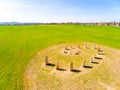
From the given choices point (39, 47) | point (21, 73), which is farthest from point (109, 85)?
point (39, 47)

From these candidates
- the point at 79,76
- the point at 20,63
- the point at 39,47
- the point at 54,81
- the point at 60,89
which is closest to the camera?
the point at 60,89

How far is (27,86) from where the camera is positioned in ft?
71.5

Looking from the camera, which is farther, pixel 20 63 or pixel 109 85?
pixel 20 63

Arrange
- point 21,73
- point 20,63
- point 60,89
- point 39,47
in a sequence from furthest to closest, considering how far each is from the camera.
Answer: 1. point 39,47
2. point 20,63
3. point 21,73
4. point 60,89

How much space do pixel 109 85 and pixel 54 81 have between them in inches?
274

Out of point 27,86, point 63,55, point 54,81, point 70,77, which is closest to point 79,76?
point 70,77

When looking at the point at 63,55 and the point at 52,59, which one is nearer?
the point at 52,59

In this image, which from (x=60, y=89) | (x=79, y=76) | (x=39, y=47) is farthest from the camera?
(x=39, y=47)

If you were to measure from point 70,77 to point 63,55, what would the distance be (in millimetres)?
11034

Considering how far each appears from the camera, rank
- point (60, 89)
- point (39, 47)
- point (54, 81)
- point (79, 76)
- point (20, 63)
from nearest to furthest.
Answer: point (60, 89)
point (54, 81)
point (79, 76)
point (20, 63)
point (39, 47)

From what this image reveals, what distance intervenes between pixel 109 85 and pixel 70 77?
5229 millimetres

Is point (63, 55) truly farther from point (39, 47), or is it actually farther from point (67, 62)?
point (39, 47)

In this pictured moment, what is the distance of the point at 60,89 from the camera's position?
21.0 metres

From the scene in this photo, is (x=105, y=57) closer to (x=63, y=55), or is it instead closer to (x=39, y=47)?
(x=63, y=55)
